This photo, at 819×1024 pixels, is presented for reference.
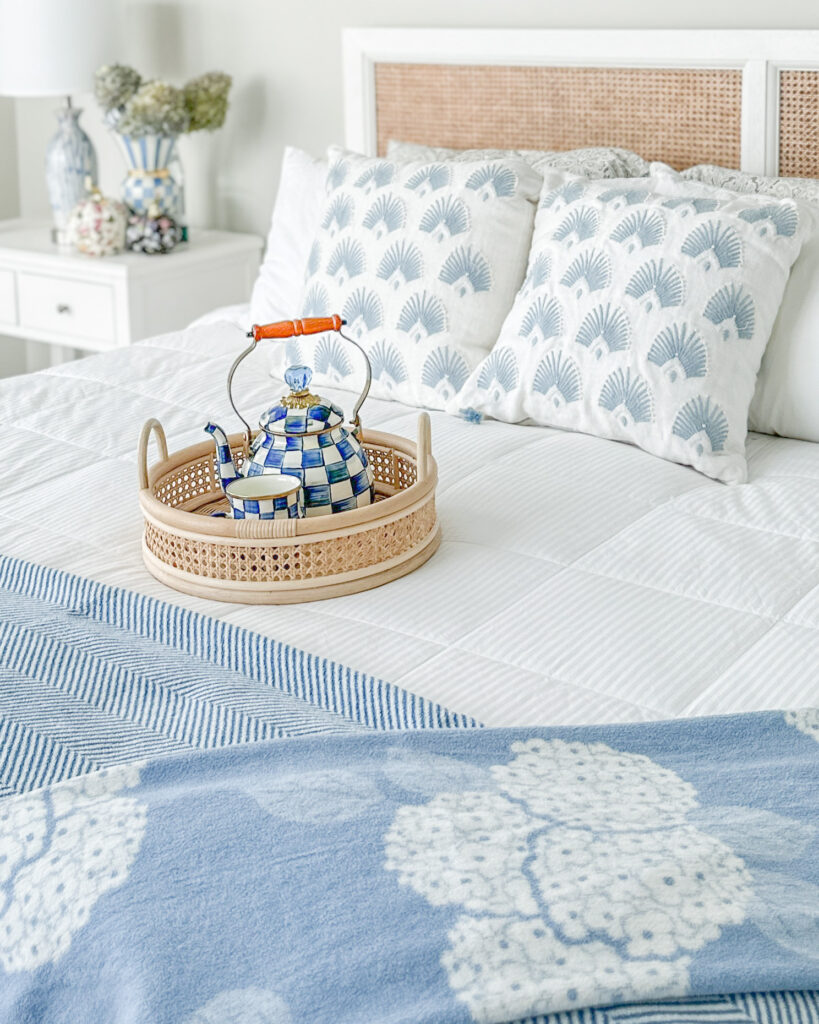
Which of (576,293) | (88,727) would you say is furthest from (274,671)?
(576,293)

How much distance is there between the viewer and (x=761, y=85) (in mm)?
2373

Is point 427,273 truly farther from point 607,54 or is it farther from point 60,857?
point 60,857

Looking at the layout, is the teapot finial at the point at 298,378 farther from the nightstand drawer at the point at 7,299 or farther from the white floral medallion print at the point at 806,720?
the nightstand drawer at the point at 7,299

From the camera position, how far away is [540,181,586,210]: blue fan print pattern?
209 centimetres

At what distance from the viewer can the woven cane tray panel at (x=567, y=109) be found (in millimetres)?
2471

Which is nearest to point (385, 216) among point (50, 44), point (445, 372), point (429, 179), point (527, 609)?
point (429, 179)

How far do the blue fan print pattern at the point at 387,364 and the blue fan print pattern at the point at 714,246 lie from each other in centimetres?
51

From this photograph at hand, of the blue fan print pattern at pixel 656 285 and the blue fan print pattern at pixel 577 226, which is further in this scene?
the blue fan print pattern at pixel 577 226

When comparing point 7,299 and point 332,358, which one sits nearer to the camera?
point 332,358

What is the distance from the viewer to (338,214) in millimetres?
2287

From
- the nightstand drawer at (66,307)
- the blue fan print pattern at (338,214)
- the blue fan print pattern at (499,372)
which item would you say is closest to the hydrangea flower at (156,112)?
the nightstand drawer at (66,307)

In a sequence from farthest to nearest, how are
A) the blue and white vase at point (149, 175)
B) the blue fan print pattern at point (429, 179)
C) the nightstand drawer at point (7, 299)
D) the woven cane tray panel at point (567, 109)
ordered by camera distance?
the nightstand drawer at point (7, 299) < the blue and white vase at point (149, 175) < the woven cane tray panel at point (567, 109) < the blue fan print pattern at point (429, 179)

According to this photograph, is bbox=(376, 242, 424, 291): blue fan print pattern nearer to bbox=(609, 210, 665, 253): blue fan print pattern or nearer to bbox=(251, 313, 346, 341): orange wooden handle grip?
bbox=(609, 210, 665, 253): blue fan print pattern

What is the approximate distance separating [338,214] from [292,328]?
729mm
